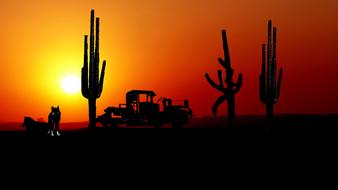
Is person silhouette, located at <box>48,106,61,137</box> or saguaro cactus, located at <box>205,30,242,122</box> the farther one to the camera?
person silhouette, located at <box>48,106,61,137</box>

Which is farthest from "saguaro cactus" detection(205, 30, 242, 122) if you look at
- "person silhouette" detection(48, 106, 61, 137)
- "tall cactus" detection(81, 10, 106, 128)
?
"person silhouette" detection(48, 106, 61, 137)

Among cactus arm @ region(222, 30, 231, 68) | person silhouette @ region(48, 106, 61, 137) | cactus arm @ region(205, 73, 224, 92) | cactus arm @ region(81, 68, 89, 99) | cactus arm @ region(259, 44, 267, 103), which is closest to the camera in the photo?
cactus arm @ region(222, 30, 231, 68)

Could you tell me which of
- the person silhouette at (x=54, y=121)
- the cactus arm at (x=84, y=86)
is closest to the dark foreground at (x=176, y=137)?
the person silhouette at (x=54, y=121)

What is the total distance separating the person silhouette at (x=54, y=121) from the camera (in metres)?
18.1

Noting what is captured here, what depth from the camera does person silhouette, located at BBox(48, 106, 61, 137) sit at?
1805cm

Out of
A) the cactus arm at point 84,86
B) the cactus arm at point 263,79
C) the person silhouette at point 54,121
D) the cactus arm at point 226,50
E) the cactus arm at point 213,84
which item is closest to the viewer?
the cactus arm at point 226,50

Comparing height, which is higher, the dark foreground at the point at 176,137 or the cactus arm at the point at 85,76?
the cactus arm at the point at 85,76

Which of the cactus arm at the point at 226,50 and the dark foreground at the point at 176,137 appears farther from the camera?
the dark foreground at the point at 176,137

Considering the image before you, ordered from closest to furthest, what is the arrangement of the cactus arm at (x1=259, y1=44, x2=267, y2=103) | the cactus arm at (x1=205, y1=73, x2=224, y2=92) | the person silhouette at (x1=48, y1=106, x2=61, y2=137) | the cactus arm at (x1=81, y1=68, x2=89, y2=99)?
1. the cactus arm at (x1=205, y1=73, x2=224, y2=92)
2. the cactus arm at (x1=259, y1=44, x2=267, y2=103)
3. the cactus arm at (x1=81, y1=68, x2=89, y2=99)
4. the person silhouette at (x1=48, y1=106, x2=61, y2=137)

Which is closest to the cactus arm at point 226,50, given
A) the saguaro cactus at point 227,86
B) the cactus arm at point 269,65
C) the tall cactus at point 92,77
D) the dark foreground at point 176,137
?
the saguaro cactus at point 227,86

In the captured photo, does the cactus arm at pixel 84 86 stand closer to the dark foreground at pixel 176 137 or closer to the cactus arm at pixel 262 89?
the dark foreground at pixel 176 137

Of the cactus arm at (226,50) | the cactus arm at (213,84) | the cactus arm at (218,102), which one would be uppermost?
the cactus arm at (226,50)

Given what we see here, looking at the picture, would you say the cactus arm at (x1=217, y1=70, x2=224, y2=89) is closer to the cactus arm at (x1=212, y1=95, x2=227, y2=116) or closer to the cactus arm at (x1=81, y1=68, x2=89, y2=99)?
the cactus arm at (x1=212, y1=95, x2=227, y2=116)

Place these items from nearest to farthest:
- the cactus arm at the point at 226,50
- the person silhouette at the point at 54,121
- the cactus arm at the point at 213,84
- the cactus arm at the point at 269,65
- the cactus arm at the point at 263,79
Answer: the cactus arm at the point at 226,50 < the cactus arm at the point at 213,84 < the cactus arm at the point at 269,65 < the cactus arm at the point at 263,79 < the person silhouette at the point at 54,121
